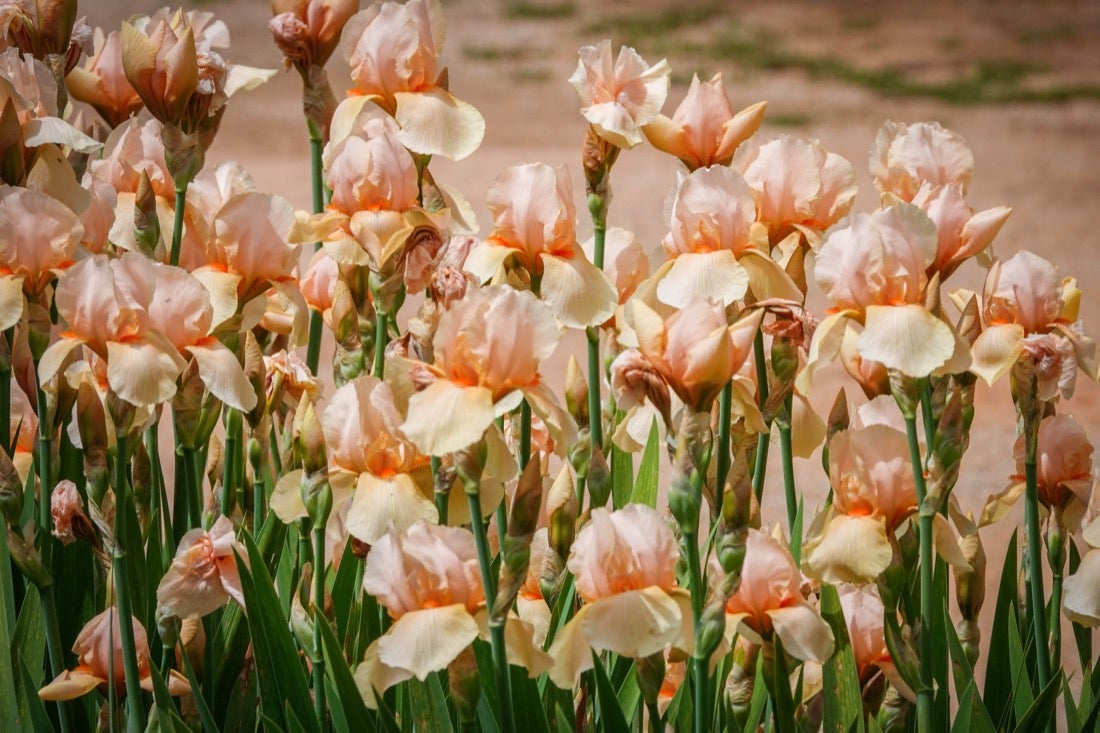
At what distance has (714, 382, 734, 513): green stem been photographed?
3.35 feet

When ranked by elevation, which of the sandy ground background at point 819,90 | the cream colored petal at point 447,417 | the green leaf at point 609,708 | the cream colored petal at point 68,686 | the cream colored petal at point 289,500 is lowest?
the sandy ground background at point 819,90

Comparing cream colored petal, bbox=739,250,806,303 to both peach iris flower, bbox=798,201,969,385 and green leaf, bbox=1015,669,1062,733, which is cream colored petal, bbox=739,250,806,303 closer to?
peach iris flower, bbox=798,201,969,385

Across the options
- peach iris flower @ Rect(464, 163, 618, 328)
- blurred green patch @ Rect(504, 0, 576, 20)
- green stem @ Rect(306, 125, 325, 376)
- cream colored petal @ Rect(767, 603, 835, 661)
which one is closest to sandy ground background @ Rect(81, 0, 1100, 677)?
blurred green patch @ Rect(504, 0, 576, 20)

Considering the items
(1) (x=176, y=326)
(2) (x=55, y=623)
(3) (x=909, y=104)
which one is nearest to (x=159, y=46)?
(1) (x=176, y=326)

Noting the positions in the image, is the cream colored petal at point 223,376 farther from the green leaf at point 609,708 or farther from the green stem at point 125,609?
the green leaf at point 609,708

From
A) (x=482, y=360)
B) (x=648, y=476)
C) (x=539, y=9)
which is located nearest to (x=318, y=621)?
(x=482, y=360)

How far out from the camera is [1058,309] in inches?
42.7

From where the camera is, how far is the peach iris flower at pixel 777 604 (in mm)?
924

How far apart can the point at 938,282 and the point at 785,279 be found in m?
Result: 0.14

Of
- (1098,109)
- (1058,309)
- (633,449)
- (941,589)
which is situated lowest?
(1098,109)

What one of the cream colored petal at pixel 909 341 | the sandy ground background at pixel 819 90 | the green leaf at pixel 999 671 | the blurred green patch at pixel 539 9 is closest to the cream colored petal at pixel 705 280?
the cream colored petal at pixel 909 341

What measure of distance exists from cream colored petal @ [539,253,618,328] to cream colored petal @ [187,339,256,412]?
25 cm

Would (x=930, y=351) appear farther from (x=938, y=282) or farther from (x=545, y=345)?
(x=545, y=345)

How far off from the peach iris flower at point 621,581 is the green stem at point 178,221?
0.50m
